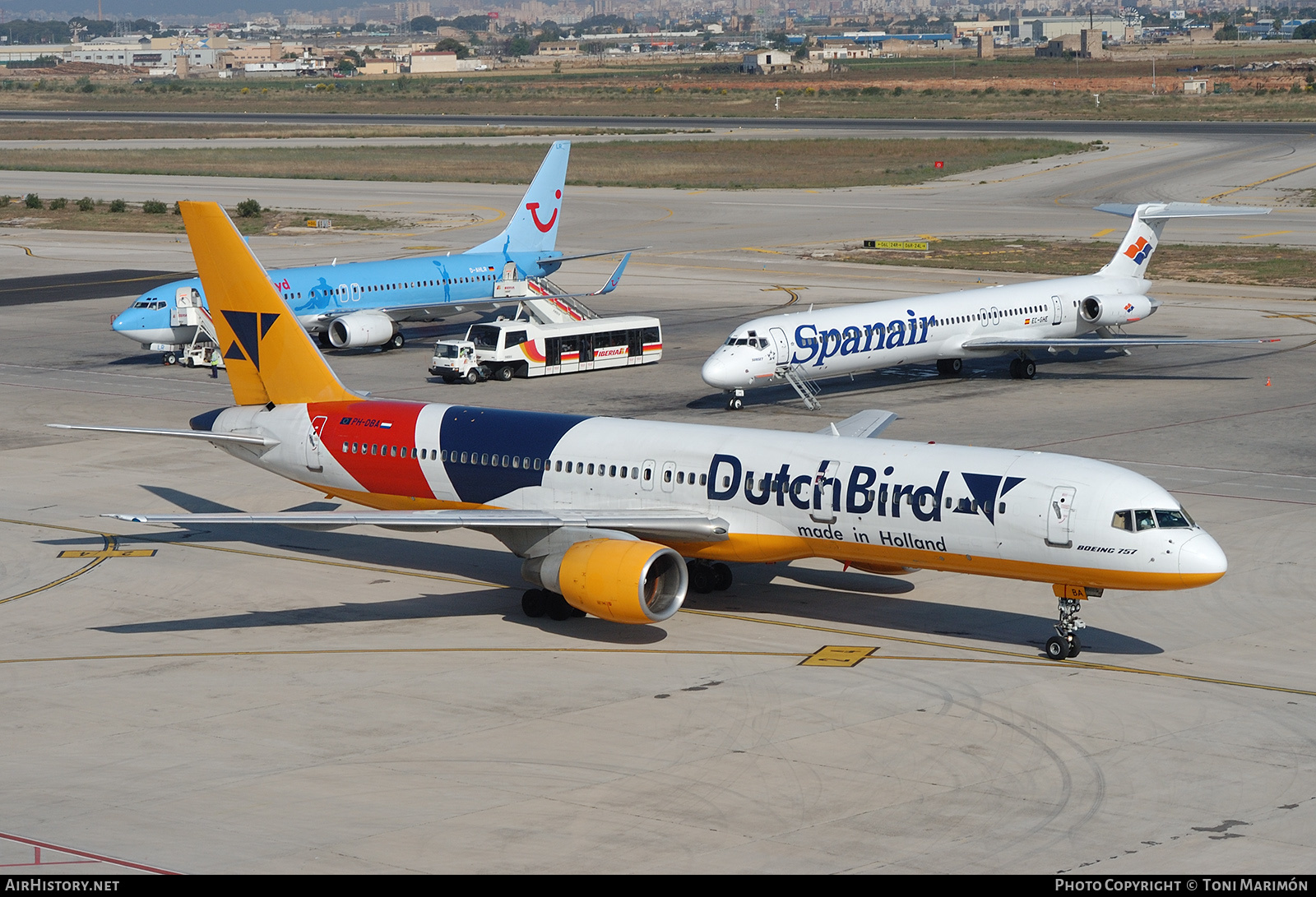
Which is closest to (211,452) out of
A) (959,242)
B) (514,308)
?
(514,308)

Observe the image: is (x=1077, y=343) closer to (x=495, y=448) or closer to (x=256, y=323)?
(x=495, y=448)

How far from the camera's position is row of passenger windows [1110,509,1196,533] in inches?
1148

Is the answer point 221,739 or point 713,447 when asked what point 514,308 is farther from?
point 221,739

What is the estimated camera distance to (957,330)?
202 feet

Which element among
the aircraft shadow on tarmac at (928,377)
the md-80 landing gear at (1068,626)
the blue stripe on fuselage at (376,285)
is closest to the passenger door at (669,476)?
the md-80 landing gear at (1068,626)

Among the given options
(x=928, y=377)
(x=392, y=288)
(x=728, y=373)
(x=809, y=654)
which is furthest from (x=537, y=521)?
(x=392, y=288)

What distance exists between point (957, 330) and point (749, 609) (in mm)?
29652

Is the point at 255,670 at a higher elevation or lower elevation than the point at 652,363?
lower

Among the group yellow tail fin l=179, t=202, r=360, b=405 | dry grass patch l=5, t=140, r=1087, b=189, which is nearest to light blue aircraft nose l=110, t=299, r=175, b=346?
yellow tail fin l=179, t=202, r=360, b=405

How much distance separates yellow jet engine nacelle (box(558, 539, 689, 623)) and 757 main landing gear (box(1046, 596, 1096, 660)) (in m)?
7.22

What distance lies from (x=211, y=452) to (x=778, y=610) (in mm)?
23705

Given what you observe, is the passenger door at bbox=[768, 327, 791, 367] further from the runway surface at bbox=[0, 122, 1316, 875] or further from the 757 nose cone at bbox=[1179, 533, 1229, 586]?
the 757 nose cone at bbox=[1179, 533, 1229, 586]

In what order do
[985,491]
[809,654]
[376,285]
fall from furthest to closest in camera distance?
[376,285] < [809,654] < [985,491]

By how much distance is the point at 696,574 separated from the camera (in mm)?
36188
